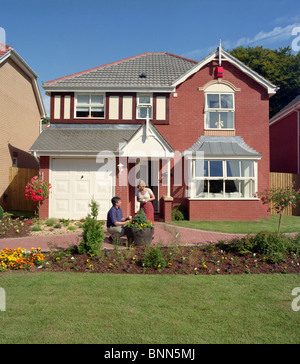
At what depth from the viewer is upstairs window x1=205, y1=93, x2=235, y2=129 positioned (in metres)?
14.6

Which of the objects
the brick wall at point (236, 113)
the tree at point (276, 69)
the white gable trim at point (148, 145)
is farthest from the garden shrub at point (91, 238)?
the tree at point (276, 69)

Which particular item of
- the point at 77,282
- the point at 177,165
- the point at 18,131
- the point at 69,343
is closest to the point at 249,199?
the point at 177,165

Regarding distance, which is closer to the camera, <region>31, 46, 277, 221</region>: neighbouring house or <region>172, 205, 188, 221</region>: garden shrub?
<region>31, 46, 277, 221</region>: neighbouring house

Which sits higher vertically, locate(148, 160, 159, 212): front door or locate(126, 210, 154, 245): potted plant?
locate(148, 160, 159, 212): front door

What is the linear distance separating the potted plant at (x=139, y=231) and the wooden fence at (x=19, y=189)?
9.28 metres

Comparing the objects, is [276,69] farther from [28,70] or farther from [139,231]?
[139,231]

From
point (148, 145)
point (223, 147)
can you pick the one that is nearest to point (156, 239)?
point (148, 145)

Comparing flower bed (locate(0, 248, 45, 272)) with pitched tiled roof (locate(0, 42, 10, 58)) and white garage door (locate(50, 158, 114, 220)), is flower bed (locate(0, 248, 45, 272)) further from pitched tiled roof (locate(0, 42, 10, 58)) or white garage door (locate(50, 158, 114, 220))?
pitched tiled roof (locate(0, 42, 10, 58))

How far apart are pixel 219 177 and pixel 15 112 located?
12452mm

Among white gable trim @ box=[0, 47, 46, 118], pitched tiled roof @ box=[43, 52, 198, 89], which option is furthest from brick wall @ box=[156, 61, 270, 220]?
white gable trim @ box=[0, 47, 46, 118]

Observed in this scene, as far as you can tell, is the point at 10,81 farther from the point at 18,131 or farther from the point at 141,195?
the point at 141,195

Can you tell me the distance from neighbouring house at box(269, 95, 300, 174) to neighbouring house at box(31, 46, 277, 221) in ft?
13.7

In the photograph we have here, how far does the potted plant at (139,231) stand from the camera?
7.29 metres

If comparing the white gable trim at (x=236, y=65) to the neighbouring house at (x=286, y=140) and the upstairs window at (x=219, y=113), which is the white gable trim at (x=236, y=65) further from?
the neighbouring house at (x=286, y=140)
